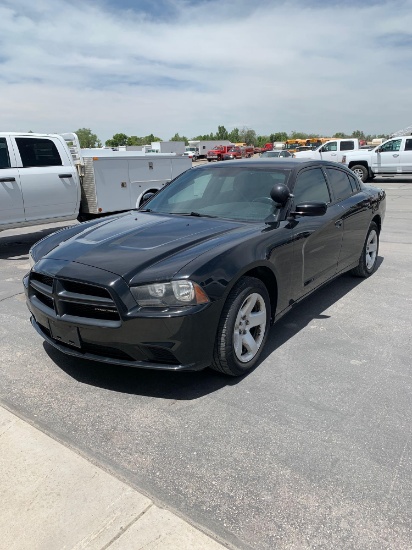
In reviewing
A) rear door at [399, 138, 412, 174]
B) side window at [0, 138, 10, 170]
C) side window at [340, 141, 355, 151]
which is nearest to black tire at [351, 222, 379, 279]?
side window at [0, 138, 10, 170]

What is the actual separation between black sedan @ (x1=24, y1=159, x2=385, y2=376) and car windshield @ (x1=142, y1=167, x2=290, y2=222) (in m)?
0.01

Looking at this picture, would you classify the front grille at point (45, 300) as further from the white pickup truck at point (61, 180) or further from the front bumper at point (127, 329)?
the white pickup truck at point (61, 180)

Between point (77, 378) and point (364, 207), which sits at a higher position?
point (364, 207)

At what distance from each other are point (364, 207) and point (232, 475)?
3866 mm

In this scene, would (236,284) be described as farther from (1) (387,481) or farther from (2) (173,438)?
(1) (387,481)

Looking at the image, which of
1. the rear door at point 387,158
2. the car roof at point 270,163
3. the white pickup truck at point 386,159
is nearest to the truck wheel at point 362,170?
the white pickup truck at point 386,159

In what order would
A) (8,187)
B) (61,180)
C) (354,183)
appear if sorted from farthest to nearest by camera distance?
1. (61,180)
2. (8,187)
3. (354,183)

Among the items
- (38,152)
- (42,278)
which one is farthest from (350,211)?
(38,152)

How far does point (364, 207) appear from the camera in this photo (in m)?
5.29

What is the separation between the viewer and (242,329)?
325 centimetres

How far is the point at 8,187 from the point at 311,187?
16.8ft

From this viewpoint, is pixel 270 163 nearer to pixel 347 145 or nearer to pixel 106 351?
pixel 106 351

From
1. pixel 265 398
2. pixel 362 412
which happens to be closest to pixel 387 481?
pixel 362 412

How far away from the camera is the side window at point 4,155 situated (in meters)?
7.35
